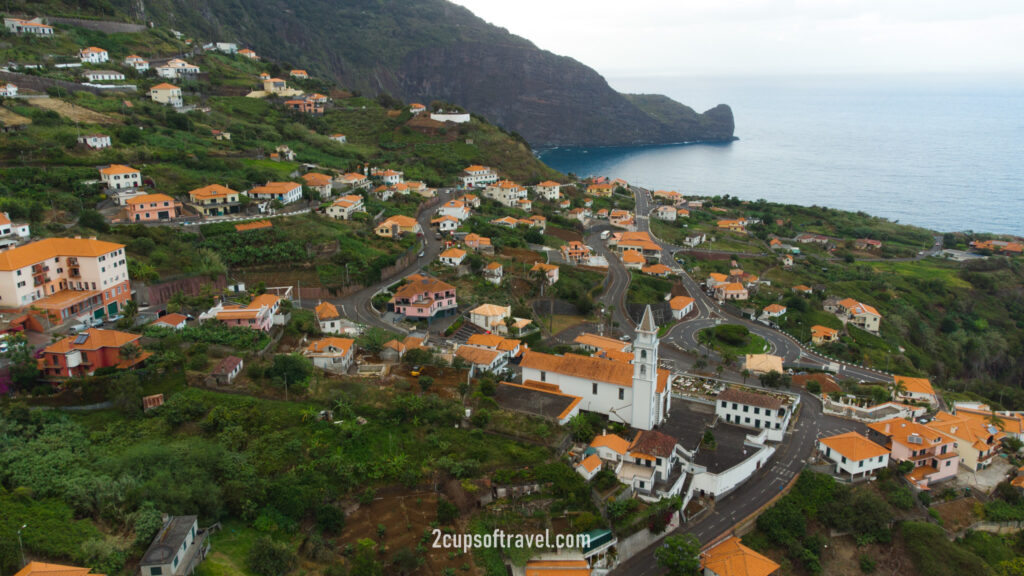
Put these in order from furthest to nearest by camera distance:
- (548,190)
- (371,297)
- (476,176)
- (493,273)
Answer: (548,190) < (476,176) < (493,273) < (371,297)

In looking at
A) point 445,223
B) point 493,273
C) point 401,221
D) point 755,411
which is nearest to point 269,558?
point 755,411

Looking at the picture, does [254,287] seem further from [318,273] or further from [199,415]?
[199,415]

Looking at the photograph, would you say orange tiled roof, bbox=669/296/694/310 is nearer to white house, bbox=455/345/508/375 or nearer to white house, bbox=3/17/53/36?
white house, bbox=455/345/508/375

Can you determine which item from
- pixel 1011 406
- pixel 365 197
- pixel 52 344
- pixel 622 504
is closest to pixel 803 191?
pixel 1011 406

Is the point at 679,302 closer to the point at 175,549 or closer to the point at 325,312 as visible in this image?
the point at 325,312

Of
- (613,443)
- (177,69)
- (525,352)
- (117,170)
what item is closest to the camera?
(613,443)

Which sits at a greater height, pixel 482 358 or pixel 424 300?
pixel 424 300

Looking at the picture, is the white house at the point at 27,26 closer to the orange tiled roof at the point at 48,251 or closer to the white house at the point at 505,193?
the white house at the point at 505,193
